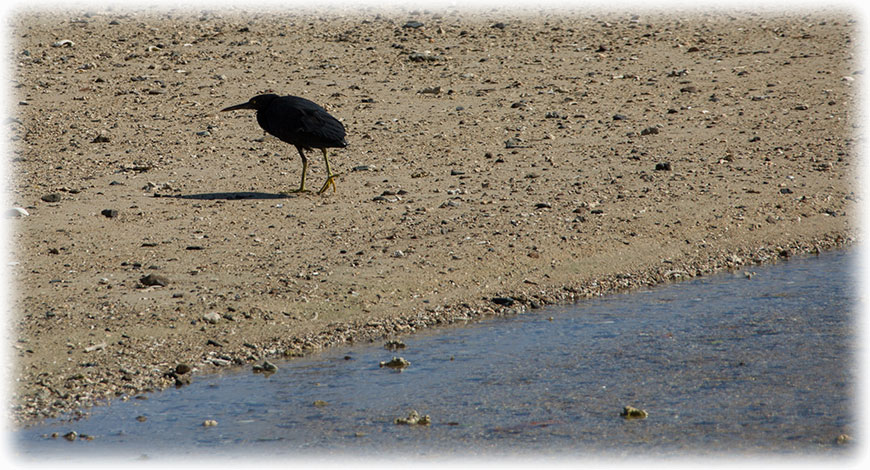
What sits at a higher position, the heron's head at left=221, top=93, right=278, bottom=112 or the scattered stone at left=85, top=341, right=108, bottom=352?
the heron's head at left=221, top=93, right=278, bottom=112

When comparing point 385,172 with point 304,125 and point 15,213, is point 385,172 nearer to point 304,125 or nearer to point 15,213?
point 304,125

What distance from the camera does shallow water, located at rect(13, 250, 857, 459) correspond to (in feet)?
17.0

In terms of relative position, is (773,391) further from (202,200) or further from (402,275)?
(202,200)

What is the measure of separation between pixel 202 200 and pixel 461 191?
210 centimetres

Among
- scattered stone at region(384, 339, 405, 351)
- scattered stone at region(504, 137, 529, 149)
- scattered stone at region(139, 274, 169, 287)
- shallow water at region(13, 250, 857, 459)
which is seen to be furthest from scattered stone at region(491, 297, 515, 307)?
scattered stone at region(504, 137, 529, 149)

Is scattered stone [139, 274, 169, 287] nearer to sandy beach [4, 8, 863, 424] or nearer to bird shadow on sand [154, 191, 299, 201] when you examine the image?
sandy beach [4, 8, 863, 424]

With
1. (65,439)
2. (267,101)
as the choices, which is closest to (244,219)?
(267,101)

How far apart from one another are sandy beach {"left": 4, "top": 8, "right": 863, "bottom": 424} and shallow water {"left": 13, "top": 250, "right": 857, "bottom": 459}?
33cm

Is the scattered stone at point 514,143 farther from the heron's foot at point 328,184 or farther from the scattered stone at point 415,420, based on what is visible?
the scattered stone at point 415,420

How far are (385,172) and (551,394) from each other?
4520mm

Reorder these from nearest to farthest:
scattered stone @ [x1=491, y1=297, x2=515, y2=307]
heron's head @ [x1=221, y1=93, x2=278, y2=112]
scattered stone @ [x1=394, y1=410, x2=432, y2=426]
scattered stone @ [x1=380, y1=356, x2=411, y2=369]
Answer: scattered stone @ [x1=394, y1=410, x2=432, y2=426]
scattered stone @ [x1=380, y1=356, x2=411, y2=369]
scattered stone @ [x1=491, y1=297, x2=515, y2=307]
heron's head @ [x1=221, y1=93, x2=278, y2=112]

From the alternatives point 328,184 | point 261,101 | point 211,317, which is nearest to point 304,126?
point 328,184

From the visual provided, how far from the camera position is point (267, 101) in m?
9.57

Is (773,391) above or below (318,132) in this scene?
below
